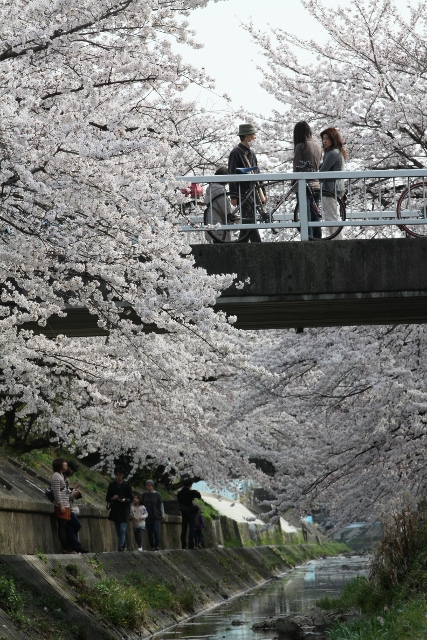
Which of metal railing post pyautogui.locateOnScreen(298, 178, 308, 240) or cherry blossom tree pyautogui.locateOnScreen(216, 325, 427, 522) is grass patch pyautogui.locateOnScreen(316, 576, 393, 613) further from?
metal railing post pyautogui.locateOnScreen(298, 178, 308, 240)

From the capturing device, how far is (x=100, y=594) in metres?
13.3

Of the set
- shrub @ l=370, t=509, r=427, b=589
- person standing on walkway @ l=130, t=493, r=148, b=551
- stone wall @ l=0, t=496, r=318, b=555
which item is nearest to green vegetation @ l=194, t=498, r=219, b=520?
stone wall @ l=0, t=496, r=318, b=555

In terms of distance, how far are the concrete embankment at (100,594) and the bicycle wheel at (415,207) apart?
245 inches

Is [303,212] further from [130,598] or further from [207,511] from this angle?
[207,511]

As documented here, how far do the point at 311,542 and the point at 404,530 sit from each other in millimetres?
59657

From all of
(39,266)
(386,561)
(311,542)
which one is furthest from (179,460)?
(311,542)

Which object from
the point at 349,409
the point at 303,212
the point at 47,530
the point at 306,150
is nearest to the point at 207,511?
the point at 349,409

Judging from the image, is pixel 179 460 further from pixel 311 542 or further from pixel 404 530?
pixel 311 542

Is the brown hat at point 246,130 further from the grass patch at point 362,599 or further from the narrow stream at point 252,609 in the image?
the narrow stream at point 252,609

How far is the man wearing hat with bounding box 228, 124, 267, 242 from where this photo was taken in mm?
12672

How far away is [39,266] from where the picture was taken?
9789 mm

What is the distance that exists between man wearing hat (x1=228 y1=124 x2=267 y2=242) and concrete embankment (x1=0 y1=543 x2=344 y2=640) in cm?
493

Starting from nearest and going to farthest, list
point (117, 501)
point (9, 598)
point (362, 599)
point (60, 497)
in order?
1. point (9, 598)
2. point (362, 599)
3. point (60, 497)
4. point (117, 501)

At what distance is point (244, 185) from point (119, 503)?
773cm
